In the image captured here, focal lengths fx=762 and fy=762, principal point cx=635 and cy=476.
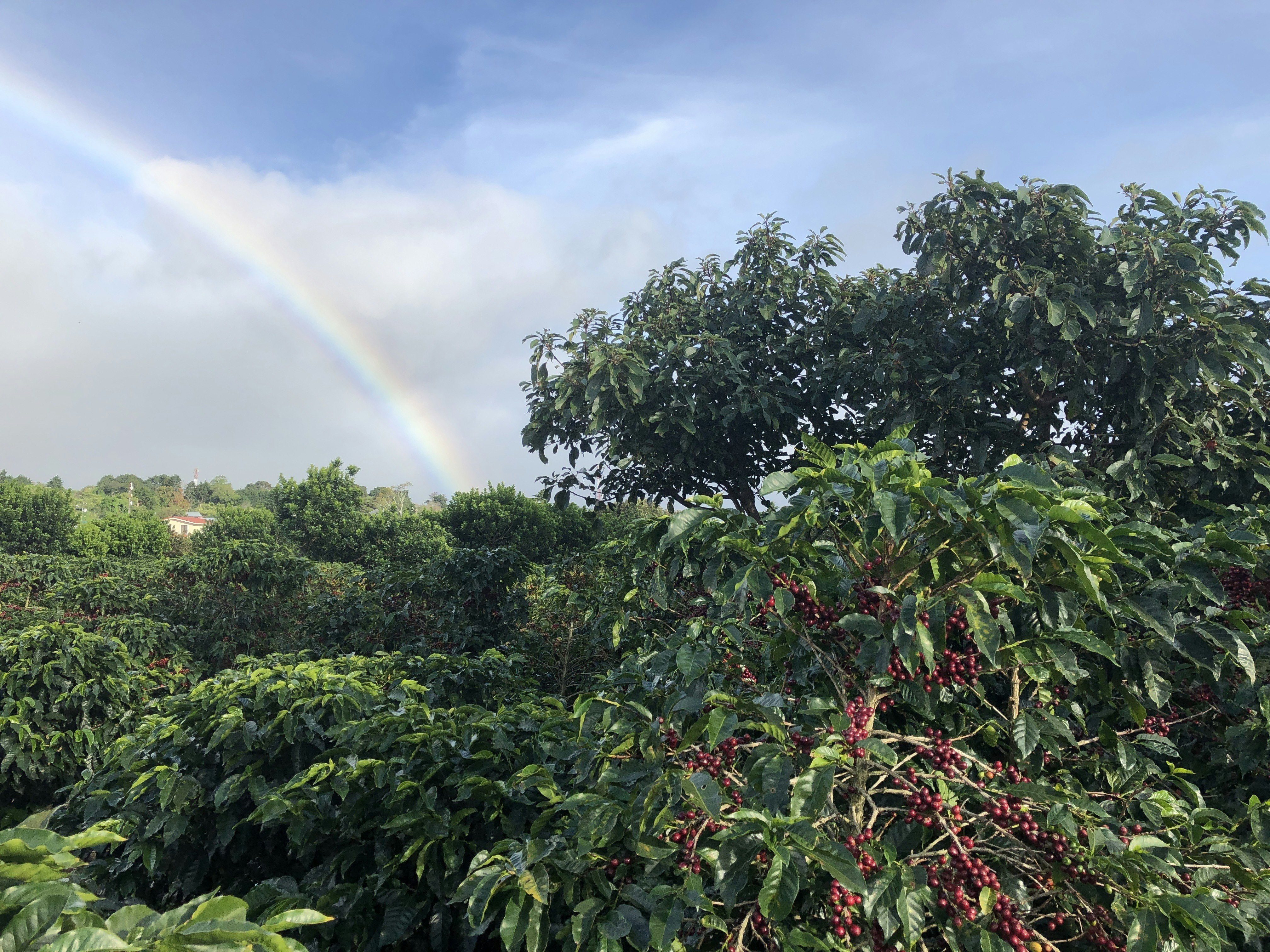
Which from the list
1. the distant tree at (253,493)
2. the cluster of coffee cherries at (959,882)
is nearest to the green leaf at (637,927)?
the cluster of coffee cherries at (959,882)

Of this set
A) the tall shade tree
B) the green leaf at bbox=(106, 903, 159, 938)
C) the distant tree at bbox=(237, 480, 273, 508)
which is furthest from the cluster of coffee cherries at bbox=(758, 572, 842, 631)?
the distant tree at bbox=(237, 480, 273, 508)

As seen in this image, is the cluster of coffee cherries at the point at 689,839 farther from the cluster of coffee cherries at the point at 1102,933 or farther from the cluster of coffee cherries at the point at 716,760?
the cluster of coffee cherries at the point at 1102,933

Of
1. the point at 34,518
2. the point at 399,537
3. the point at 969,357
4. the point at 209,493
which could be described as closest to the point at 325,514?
the point at 399,537

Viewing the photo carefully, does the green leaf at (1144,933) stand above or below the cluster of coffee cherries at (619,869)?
below

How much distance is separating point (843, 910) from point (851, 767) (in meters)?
0.33

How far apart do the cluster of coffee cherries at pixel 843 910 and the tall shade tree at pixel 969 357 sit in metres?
4.28

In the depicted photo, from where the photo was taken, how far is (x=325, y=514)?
22406 mm

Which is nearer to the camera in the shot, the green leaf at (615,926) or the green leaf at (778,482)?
the green leaf at (615,926)

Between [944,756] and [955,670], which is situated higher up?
[955,670]

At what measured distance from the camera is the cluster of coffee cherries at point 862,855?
179 centimetres

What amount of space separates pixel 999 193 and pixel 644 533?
16.5 feet

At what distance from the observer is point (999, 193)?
18.9ft

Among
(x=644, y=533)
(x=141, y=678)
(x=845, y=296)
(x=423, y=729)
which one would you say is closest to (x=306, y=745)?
(x=423, y=729)

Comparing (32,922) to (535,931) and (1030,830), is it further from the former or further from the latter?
(1030,830)
